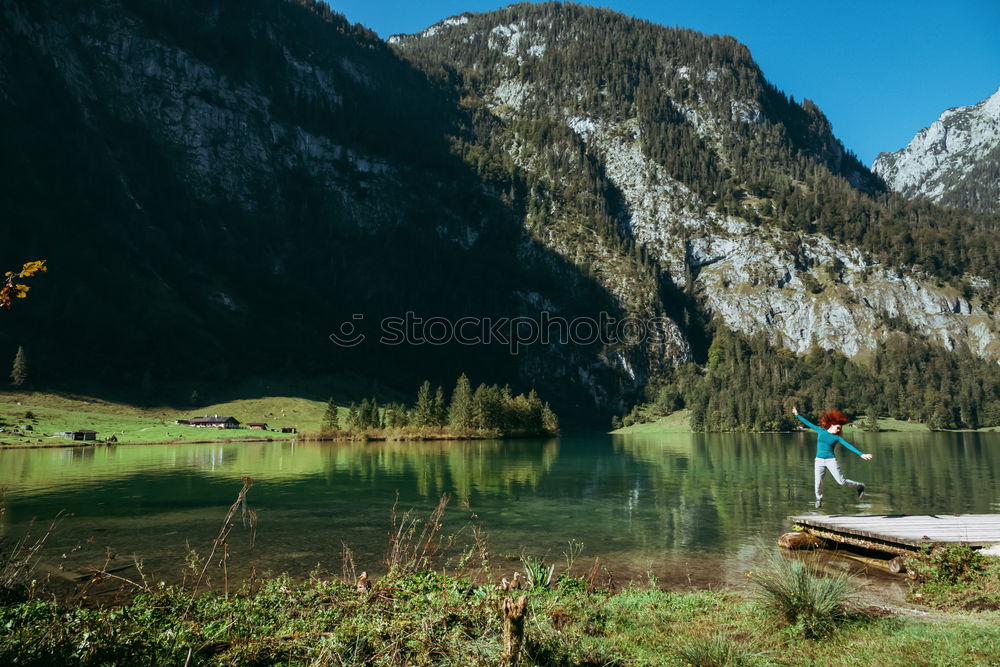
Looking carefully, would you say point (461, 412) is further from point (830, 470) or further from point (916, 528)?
point (916, 528)

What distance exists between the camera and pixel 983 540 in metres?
15.6

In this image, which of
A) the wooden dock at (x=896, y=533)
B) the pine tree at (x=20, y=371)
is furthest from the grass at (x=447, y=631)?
the pine tree at (x=20, y=371)

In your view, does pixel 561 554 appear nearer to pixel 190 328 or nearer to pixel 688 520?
pixel 688 520

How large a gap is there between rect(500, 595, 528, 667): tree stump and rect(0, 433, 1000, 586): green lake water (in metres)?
8.48

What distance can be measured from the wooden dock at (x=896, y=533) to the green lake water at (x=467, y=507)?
6.42 feet

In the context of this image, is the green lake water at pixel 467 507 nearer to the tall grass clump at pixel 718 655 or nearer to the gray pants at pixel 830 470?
the gray pants at pixel 830 470

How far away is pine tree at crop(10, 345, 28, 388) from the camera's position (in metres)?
131

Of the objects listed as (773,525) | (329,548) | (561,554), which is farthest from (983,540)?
(329,548)

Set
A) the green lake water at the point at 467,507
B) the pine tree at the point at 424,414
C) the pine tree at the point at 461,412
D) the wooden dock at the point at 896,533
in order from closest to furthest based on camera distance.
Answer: the wooden dock at the point at 896,533 → the green lake water at the point at 467,507 → the pine tree at the point at 424,414 → the pine tree at the point at 461,412

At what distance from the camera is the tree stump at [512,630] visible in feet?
21.7

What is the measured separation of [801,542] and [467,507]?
41.3 ft

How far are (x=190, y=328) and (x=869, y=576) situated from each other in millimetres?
204986

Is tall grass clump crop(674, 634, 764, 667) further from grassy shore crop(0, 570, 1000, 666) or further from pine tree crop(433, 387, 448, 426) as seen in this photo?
pine tree crop(433, 387, 448, 426)

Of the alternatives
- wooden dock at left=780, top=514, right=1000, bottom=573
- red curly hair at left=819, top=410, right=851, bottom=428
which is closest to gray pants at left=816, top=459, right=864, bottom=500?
red curly hair at left=819, top=410, right=851, bottom=428
